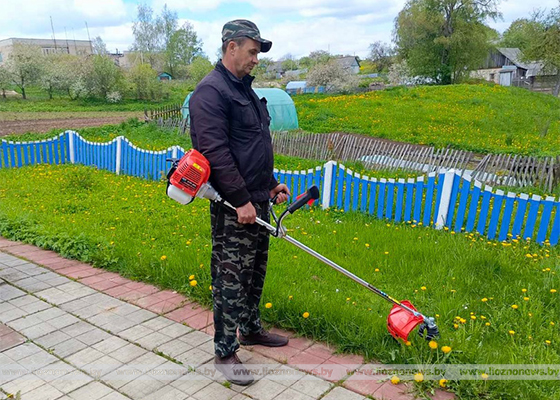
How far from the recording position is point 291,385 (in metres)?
2.69

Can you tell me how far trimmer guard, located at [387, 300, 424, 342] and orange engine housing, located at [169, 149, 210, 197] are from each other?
1550mm

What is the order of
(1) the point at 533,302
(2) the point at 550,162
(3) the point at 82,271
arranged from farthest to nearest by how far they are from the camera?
1. (2) the point at 550,162
2. (3) the point at 82,271
3. (1) the point at 533,302

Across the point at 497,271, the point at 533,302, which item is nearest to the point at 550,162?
the point at 497,271

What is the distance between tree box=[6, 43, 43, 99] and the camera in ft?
117

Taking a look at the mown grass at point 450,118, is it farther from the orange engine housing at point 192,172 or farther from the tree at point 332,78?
the tree at point 332,78

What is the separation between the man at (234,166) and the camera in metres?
2.47

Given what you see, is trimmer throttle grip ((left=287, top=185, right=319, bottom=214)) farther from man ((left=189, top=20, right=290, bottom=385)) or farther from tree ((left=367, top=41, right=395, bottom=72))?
tree ((left=367, top=41, right=395, bottom=72))

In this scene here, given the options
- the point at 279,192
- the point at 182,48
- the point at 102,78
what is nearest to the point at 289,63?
the point at 182,48

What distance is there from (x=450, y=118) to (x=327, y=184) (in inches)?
515

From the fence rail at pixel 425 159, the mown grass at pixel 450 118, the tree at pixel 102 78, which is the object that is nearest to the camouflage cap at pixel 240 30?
the fence rail at pixel 425 159

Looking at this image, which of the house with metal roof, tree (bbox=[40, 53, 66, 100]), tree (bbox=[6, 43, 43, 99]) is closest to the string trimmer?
tree (bbox=[40, 53, 66, 100])

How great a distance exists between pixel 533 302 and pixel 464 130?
44.2 ft

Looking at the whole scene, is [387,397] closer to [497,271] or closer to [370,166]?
[497,271]

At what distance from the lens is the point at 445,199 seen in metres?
5.55
